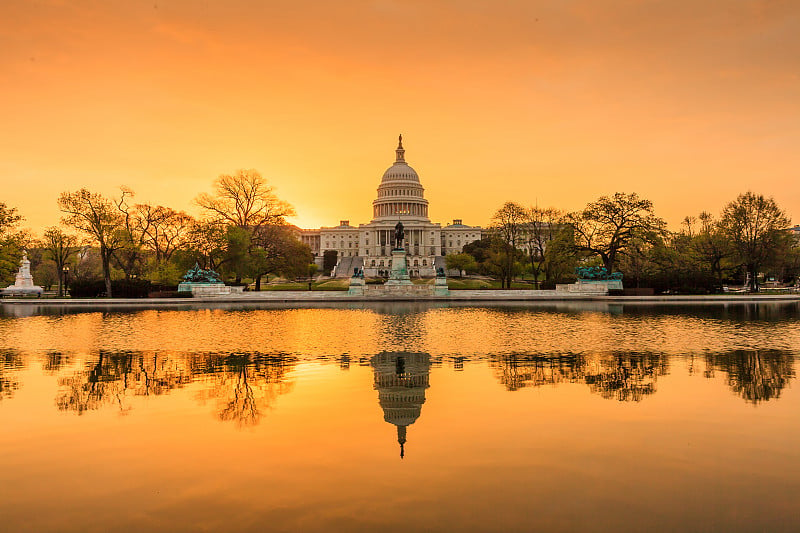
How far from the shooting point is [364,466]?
874 centimetres

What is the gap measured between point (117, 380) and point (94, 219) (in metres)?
54.4

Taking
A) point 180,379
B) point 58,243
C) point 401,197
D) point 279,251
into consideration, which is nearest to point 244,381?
point 180,379

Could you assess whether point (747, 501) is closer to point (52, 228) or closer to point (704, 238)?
point (704, 238)

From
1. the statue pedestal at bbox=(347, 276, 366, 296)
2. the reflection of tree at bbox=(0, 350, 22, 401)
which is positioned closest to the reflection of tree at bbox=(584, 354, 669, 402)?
the reflection of tree at bbox=(0, 350, 22, 401)

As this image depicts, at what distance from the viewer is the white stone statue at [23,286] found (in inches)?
2901

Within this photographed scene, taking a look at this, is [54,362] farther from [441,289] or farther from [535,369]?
[441,289]

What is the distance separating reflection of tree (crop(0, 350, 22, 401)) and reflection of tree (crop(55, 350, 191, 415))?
1.10m

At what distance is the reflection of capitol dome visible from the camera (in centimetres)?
1167

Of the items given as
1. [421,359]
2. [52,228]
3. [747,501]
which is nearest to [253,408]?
[421,359]

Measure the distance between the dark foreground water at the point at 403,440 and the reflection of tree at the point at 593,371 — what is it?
10cm

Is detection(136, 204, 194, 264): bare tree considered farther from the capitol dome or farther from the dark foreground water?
the capitol dome

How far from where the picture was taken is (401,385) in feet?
48.5

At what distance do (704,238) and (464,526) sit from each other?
76648 mm

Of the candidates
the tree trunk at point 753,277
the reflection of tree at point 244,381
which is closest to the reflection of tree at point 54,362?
the reflection of tree at point 244,381
